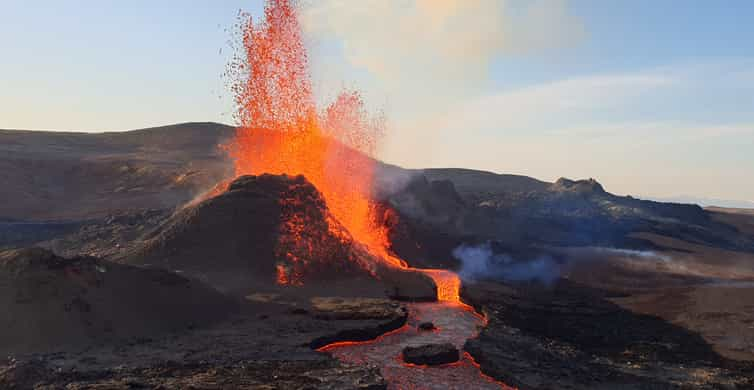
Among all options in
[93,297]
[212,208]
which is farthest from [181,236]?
[93,297]

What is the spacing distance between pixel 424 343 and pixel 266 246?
34.5 ft

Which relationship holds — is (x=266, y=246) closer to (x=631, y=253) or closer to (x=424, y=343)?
(x=424, y=343)

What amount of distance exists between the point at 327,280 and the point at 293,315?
17.3 feet

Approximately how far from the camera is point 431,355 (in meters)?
15.5

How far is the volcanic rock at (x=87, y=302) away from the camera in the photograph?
15812mm

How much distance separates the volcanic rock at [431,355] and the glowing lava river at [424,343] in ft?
0.51

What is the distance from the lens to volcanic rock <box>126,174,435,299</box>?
24547 millimetres

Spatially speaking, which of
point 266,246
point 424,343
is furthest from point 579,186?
point 424,343

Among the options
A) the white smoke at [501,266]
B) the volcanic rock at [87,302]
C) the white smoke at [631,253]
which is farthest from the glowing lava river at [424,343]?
the white smoke at [631,253]

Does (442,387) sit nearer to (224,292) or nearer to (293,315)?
(293,315)

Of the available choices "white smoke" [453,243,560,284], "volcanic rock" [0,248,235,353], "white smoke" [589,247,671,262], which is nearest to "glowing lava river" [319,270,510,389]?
"volcanic rock" [0,248,235,353]

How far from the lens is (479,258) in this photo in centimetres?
3825

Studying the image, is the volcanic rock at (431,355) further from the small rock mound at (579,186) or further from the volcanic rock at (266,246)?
the small rock mound at (579,186)

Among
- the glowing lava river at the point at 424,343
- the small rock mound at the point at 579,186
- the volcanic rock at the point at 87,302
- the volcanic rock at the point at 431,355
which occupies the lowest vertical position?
the glowing lava river at the point at 424,343
